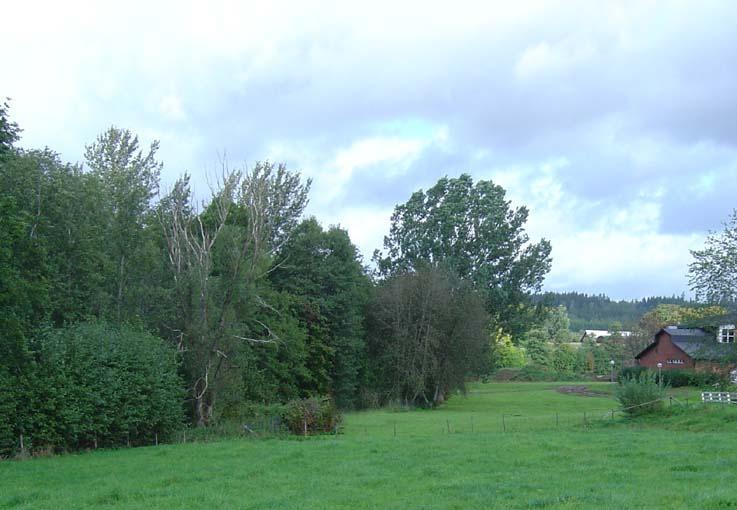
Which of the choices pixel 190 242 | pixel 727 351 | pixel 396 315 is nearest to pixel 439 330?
pixel 396 315

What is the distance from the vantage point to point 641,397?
36.2m

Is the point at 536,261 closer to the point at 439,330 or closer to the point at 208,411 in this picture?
the point at 439,330

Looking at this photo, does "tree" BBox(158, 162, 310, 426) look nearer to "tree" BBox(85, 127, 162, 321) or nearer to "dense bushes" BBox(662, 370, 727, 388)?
"tree" BBox(85, 127, 162, 321)

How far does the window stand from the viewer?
50559mm

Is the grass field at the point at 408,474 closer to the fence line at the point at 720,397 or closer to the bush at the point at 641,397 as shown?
the bush at the point at 641,397

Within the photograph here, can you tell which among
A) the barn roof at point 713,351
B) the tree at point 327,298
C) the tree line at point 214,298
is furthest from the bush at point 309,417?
the barn roof at point 713,351

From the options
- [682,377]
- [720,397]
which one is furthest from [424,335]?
[682,377]

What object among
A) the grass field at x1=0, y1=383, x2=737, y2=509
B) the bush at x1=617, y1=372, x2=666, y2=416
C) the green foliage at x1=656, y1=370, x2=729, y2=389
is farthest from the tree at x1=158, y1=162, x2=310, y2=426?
the green foliage at x1=656, y1=370, x2=729, y2=389

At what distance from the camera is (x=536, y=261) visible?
70750 mm

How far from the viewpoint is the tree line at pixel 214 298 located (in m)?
28.2

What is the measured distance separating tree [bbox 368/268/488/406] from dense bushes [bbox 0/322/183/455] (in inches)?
1159

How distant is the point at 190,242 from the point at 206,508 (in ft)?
94.5

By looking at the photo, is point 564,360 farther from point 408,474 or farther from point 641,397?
point 408,474

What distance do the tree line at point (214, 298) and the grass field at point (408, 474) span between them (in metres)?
3.51
